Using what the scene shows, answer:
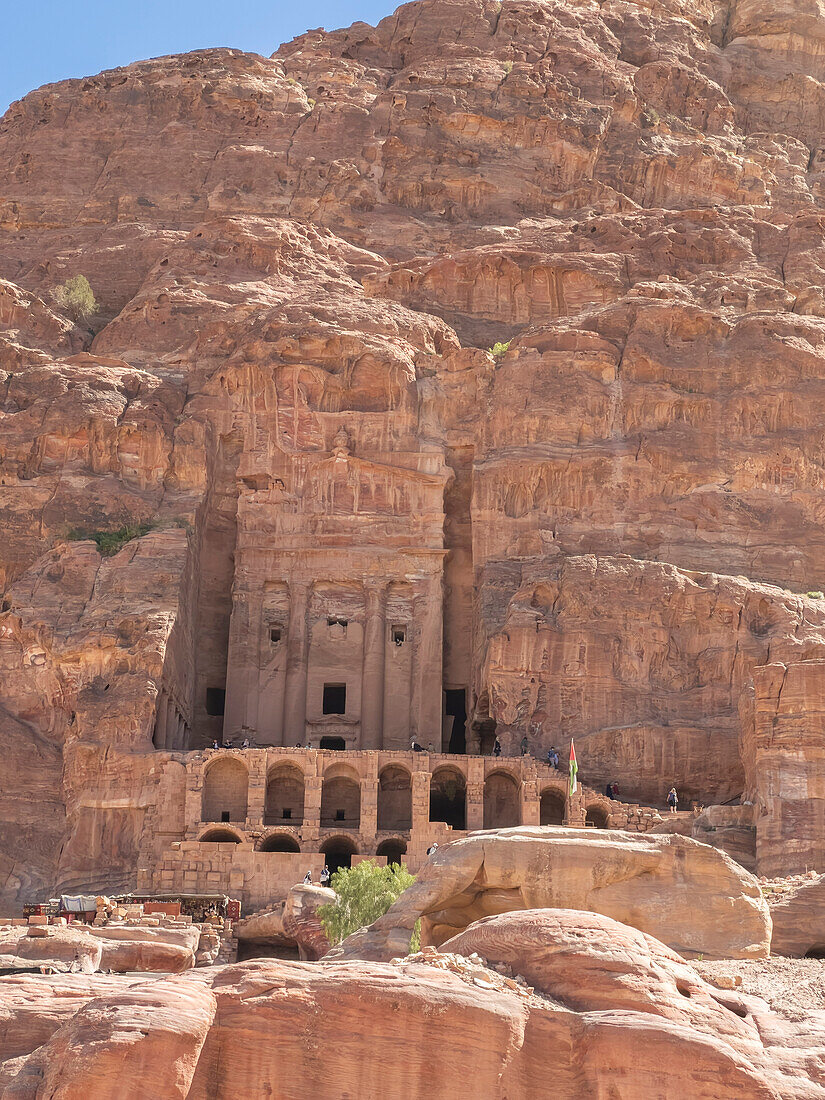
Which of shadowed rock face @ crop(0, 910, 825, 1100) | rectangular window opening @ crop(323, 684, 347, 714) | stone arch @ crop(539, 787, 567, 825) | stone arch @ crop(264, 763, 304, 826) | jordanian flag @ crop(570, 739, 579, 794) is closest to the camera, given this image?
shadowed rock face @ crop(0, 910, 825, 1100)

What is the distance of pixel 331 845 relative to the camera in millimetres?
55656

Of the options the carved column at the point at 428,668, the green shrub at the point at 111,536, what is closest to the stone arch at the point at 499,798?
the carved column at the point at 428,668

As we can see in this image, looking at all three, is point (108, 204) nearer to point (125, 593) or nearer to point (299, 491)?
point (299, 491)

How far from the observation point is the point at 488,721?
6247 cm

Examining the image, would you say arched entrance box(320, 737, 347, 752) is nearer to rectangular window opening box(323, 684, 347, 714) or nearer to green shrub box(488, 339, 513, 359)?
rectangular window opening box(323, 684, 347, 714)

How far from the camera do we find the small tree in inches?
3184

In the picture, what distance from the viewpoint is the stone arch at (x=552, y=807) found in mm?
55709

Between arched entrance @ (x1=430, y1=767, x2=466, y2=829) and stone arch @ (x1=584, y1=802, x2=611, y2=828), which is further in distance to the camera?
arched entrance @ (x1=430, y1=767, x2=466, y2=829)

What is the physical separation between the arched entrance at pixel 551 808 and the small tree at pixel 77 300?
130 feet

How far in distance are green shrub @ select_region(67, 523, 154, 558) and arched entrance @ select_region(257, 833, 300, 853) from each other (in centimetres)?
1447

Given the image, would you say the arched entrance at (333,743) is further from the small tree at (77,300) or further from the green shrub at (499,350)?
the small tree at (77,300)

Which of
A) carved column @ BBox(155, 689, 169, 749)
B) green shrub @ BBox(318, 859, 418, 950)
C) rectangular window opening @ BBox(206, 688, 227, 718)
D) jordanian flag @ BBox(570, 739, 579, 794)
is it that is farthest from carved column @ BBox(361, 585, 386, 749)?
green shrub @ BBox(318, 859, 418, 950)

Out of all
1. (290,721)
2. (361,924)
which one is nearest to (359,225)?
(290,721)

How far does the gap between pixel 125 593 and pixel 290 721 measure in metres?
9.49
